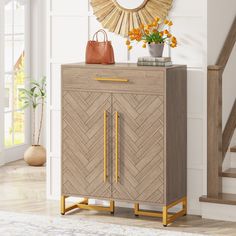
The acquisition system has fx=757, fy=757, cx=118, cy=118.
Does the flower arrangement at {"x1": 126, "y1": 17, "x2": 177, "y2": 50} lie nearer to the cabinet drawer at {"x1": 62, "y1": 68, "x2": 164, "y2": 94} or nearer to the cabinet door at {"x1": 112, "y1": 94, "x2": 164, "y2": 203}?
the cabinet drawer at {"x1": 62, "y1": 68, "x2": 164, "y2": 94}

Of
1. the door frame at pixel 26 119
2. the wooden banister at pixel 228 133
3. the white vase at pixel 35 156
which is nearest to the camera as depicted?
the wooden banister at pixel 228 133

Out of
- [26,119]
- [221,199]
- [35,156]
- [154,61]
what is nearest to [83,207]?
[221,199]

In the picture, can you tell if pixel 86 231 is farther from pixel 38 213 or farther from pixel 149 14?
pixel 149 14

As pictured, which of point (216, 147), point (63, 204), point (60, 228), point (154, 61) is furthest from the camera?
point (63, 204)

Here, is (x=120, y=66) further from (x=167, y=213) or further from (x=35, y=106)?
(x=35, y=106)

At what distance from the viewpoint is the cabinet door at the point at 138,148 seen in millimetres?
5445

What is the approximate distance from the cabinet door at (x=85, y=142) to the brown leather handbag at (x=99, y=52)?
0.29m

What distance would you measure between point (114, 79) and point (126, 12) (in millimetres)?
660

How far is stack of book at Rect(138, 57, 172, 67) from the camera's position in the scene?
18.0 ft

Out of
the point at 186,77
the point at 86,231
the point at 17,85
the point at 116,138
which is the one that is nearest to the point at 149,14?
the point at 186,77

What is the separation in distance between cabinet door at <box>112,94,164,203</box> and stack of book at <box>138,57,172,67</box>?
0.26m

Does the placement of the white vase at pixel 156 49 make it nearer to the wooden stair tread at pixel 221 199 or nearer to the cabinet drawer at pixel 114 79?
the cabinet drawer at pixel 114 79

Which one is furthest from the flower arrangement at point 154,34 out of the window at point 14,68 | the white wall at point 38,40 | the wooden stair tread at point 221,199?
the white wall at point 38,40

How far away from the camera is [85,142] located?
18.7 ft
